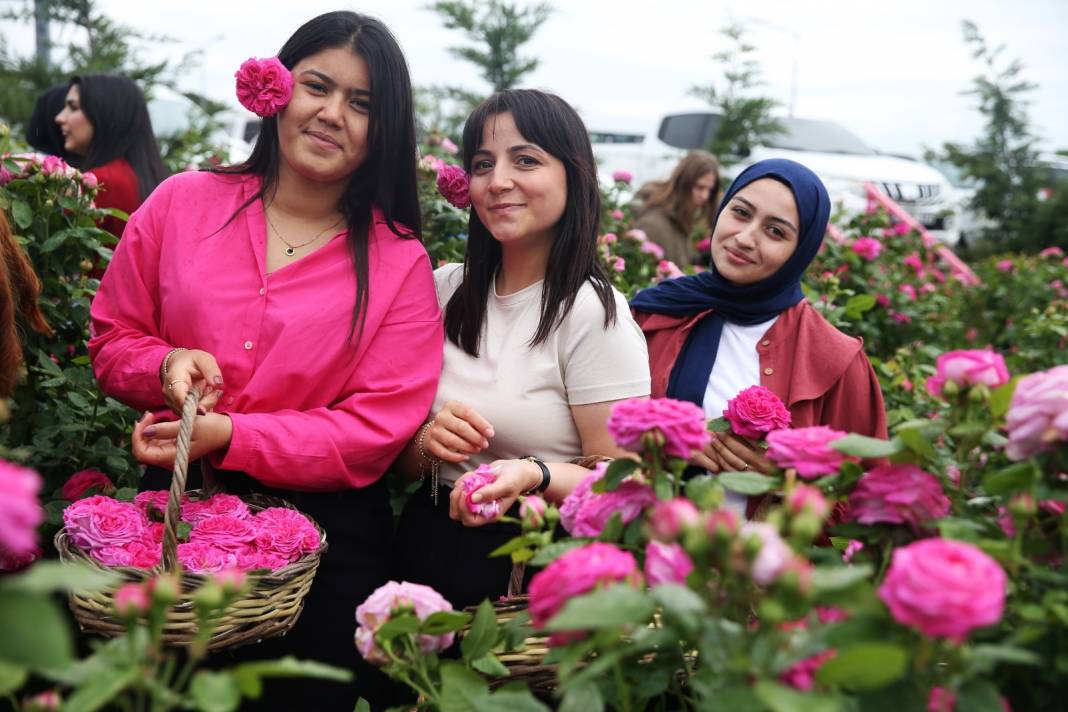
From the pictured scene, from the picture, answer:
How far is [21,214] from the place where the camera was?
96.6 inches

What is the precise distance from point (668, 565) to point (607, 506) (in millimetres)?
201

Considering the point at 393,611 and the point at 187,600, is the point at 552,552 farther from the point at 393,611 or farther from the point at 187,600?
the point at 187,600

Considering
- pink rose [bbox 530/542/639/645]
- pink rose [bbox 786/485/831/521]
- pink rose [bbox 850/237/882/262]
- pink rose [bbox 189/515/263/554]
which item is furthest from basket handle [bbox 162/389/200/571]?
pink rose [bbox 850/237/882/262]

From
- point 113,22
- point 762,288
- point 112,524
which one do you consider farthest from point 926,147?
Result: point 112,524

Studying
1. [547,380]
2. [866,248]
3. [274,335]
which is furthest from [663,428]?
[866,248]

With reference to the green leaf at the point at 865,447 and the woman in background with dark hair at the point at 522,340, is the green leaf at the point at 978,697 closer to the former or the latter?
the green leaf at the point at 865,447

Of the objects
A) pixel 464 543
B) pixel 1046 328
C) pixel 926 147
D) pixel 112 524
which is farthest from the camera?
pixel 926 147

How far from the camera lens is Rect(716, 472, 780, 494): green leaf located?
3.55ft

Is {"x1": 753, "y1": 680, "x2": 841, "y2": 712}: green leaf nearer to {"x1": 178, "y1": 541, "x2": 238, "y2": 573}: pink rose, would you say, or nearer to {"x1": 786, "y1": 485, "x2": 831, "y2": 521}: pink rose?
{"x1": 786, "y1": 485, "x2": 831, "y2": 521}: pink rose

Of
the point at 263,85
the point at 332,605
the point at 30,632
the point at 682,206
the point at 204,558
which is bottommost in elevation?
the point at 332,605

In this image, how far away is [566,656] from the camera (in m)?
0.87

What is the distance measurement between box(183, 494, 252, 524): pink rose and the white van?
346 inches

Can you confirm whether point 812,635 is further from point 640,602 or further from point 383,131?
point 383,131

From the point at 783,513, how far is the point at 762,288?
1506mm
